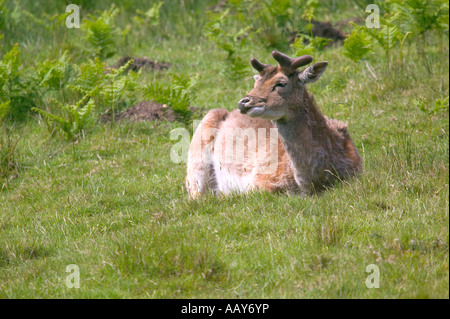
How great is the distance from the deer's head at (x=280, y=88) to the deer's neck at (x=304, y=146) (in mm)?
123

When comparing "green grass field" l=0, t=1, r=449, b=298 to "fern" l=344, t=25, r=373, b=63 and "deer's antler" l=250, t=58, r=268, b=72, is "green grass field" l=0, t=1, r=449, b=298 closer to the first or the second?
"fern" l=344, t=25, r=373, b=63

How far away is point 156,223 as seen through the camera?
732cm

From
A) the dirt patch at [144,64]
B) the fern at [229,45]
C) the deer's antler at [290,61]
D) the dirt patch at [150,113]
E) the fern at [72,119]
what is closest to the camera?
the deer's antler at [290,61]

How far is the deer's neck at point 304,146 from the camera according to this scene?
791 centimetres

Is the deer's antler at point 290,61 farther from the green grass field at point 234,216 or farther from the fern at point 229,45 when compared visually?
the fern at point 229,45

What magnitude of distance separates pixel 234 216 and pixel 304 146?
4.38 ft

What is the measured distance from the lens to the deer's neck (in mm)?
7914

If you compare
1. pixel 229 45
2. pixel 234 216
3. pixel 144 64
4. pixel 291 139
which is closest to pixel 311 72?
pixel 291 139

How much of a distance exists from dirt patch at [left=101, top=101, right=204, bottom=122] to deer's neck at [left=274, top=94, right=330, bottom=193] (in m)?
3.71

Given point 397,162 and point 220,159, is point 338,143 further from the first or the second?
point 220,159

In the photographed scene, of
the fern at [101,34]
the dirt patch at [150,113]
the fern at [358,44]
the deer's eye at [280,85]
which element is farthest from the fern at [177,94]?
the deer's eye at [280,85]

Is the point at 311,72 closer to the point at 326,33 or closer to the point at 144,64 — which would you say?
the point at 326,33

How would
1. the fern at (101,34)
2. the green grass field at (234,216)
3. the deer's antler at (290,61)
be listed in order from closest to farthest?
the green grass field at (234,216), the deer's antler at (290,61), the fern at (101,34)

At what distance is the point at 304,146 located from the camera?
7926 millimetres
